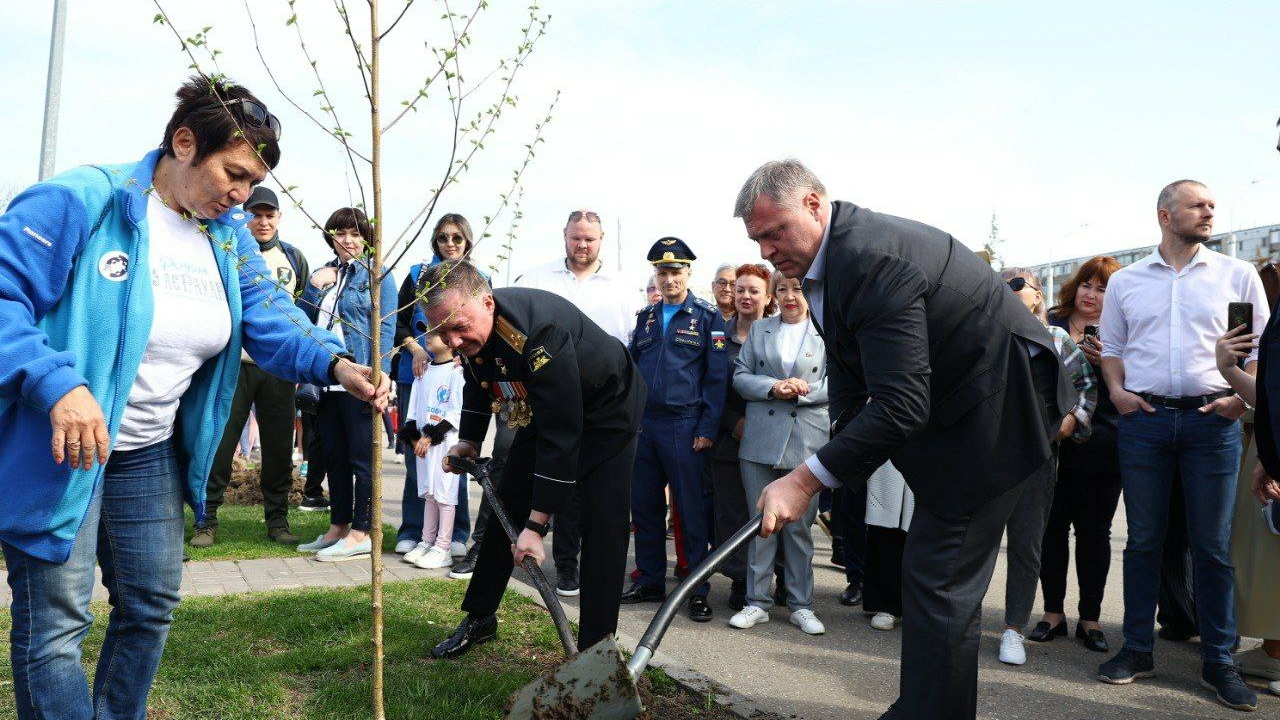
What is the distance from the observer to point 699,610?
550cm

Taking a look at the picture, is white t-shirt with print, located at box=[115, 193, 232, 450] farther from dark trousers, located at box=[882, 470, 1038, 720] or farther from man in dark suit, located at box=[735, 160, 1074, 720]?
dark trousers, located at box=[882, 470, 1038, 720]

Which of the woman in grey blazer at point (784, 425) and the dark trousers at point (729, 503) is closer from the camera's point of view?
the woman in grey blazer at point (784, 425)

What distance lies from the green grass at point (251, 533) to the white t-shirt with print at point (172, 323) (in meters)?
4.30

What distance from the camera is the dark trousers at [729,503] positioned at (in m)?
6.01

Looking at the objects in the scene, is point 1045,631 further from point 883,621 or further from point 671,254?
point 671,254

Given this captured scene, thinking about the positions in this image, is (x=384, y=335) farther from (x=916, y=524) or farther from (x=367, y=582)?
(x=916, y=524)

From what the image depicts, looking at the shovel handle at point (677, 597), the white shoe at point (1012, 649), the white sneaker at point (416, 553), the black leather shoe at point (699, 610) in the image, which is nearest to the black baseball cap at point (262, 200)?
the white sneaker at point (416, 553)

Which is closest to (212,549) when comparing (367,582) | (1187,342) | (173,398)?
(367,582)

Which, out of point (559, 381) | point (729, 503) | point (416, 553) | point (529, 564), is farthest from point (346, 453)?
point (559, 381)

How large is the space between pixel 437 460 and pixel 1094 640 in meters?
4.44

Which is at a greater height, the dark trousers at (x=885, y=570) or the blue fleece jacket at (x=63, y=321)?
the blue fleece jacket at (x=63, y=321)

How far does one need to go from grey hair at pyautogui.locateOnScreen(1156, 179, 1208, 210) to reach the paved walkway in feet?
7.90

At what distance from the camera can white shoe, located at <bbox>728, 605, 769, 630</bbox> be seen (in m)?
5.32

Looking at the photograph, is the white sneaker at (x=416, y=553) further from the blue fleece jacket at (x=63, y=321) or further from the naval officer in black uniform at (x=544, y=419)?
the blue fleece jacket at (x=63, y=321)
